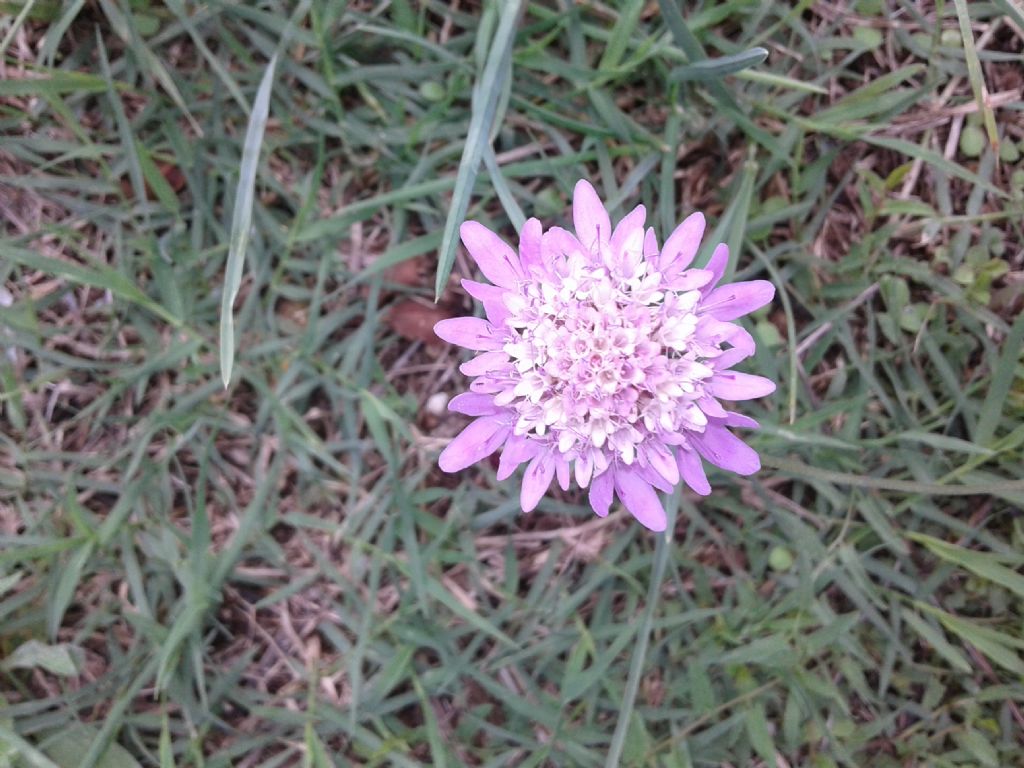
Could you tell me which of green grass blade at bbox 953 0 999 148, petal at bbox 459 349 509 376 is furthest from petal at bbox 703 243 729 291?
green grass blade at bbox 953 0 999 148

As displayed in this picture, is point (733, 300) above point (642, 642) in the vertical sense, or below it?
above

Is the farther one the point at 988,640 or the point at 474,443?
the point at 988,640

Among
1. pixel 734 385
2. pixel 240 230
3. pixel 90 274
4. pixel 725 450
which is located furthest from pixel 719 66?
pixel 90 274

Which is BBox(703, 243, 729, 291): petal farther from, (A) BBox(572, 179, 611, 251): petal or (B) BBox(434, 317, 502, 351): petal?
(B) BBox(434, 317, 502, 351): petal

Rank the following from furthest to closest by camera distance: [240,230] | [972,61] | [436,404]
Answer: [436,404] → [240,230] → [972,61]

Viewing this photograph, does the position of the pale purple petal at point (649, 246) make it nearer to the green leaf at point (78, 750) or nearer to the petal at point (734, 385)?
the petal at point (734, 385)

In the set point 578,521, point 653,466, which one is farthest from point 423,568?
point 653,466

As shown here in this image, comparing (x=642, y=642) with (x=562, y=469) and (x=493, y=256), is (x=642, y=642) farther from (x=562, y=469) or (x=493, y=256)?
(x=493, y=256)
